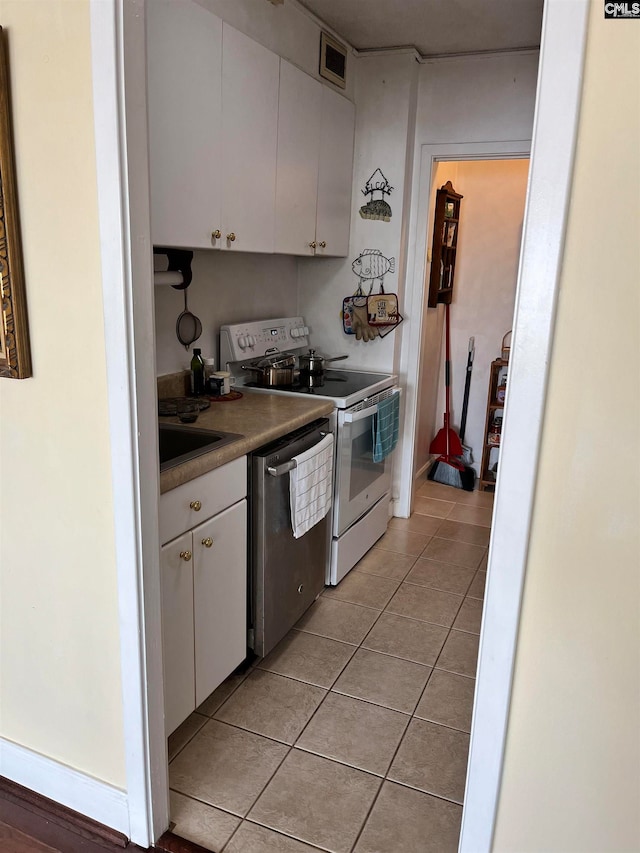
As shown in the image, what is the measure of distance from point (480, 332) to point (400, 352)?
111 cm

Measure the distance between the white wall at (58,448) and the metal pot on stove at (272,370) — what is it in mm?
1580

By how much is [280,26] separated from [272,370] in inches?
55.7

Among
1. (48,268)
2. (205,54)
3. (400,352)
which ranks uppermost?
(205,54)

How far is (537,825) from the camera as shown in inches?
51.1

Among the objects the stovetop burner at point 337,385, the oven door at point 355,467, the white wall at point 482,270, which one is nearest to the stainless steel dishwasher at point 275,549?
the oven door at point 355,467

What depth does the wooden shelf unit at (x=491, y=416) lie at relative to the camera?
4.49m

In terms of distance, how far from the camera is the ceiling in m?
2.70

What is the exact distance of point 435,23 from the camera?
291cm

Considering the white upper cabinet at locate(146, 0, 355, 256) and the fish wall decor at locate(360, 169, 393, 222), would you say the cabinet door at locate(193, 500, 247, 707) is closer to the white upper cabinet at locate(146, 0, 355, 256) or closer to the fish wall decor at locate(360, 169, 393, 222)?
the white upper cabinet at locate(146, 0, 355, 256)

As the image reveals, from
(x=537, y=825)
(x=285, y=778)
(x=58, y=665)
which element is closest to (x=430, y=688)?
(x=285, y=778)

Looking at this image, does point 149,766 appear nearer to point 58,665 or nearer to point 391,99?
point 58,665

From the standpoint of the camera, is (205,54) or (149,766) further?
(205,54)

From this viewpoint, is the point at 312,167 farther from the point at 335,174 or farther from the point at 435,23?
the point at 435,23

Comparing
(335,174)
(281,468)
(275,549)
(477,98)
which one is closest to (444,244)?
(477,98)
